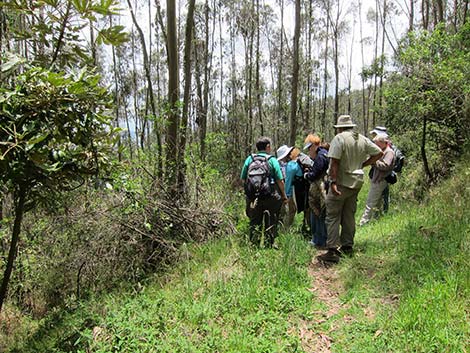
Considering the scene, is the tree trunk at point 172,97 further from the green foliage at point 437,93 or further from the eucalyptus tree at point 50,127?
the green foliage at point 437,93

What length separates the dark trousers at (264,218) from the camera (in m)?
4.54

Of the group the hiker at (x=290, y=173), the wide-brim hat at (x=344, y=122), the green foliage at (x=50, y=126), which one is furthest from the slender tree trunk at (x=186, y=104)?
the green foliage at (x=50, y=126)

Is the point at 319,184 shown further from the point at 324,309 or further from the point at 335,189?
the point at 324,309

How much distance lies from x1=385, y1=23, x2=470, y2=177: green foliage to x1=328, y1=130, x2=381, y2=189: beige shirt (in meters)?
2.84

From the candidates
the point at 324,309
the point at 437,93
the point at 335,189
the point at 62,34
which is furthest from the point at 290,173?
the point at 62,34

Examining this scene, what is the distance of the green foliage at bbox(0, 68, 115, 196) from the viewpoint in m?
2.28

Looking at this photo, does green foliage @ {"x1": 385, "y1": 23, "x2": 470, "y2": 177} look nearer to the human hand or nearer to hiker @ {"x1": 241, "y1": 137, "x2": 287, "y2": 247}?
the human hand

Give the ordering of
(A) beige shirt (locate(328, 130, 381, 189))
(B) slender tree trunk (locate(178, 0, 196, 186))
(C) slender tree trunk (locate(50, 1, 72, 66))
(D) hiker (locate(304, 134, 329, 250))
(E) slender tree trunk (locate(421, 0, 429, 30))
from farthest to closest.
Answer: (E) slender tree trunk (locate(421, 0, 429, 30)), (B) slender tree trunk (locate(178, 0, 196, 186)), (D) hiker (locate(304, 134, 329, 250)), (A) beige shirt (locate(328, 130, 381, 189)), (C) slender tree trunk (locate(50, 1, 72, 66))

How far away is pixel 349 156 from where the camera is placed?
4051 millimetres

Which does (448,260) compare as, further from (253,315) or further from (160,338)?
(160,338)

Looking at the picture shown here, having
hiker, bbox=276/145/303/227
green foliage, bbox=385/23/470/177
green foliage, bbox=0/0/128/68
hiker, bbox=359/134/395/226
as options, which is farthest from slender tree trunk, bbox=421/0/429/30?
green foliage, bbox=0/0/128/68

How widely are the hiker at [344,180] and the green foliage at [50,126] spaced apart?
8.75 feet

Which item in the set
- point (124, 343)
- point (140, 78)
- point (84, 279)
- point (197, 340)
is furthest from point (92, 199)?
point (140, 78)

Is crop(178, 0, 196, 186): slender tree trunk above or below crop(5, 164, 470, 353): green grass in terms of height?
above
